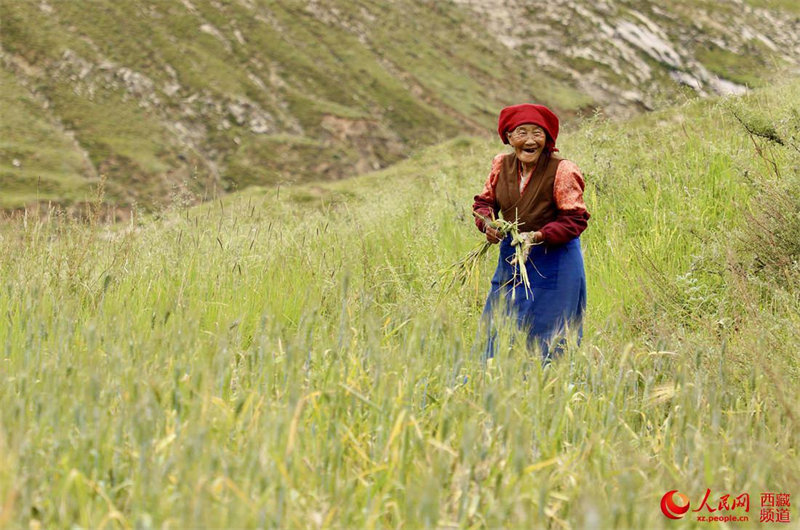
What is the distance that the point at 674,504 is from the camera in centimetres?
218

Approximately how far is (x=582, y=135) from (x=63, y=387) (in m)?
10.6

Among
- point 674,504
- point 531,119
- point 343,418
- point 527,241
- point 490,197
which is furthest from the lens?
point 490,197

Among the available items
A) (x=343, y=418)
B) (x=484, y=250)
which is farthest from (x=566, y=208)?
(x=343, y=418)

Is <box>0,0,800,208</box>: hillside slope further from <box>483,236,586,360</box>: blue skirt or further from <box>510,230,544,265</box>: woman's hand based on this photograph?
<box>510,230,544,265</box>: woman's hand

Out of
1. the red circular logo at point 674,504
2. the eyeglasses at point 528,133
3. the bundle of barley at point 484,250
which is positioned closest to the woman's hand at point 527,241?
the bundle of barley at point 484,250

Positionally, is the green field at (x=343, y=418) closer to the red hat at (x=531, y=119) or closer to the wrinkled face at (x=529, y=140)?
the wrinkled face at (x=529, y=140)

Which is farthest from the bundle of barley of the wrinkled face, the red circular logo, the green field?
the red circular logo

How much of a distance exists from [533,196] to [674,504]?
3.08 m

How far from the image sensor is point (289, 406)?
2.22 m

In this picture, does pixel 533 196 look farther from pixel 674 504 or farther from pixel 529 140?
pixel 674 504

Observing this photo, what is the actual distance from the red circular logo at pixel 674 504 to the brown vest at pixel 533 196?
2863 mm

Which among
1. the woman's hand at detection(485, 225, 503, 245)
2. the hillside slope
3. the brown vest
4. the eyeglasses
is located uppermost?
the eyeglasses

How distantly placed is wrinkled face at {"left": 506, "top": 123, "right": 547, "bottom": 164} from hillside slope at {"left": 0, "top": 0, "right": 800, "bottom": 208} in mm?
20502

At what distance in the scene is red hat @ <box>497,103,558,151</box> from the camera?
4.86 metres
